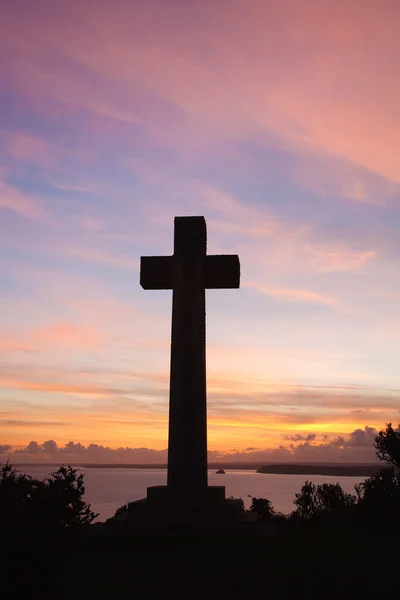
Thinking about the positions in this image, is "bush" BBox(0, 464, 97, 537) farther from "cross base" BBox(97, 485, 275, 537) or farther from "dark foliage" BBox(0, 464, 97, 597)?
"cross base" BBox(97, 485, 275, 537)

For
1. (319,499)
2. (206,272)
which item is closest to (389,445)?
(319,499)

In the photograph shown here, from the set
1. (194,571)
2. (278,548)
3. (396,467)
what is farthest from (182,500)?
(396,467)

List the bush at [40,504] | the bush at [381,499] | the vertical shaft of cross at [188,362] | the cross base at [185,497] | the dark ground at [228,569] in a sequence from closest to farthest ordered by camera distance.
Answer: the bush at [40,504], the dark ground at [228,569], the cross base at [185,497], the vertical shaft of cross at [188,362], the bush at [381,499]

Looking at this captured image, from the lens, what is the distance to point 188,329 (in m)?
12.8

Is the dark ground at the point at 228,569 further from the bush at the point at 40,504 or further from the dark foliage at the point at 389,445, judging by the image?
the dark foliage at the point at 389,445

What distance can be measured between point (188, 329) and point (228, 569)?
557 centimetres

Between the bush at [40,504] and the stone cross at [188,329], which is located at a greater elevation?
the stone cross at [188,329]

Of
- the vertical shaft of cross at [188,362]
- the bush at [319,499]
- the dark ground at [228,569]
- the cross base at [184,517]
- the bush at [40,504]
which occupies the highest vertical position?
the vertical shaft of cross at [188,362]

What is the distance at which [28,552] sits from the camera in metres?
5.63

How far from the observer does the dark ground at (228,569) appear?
7.26 m

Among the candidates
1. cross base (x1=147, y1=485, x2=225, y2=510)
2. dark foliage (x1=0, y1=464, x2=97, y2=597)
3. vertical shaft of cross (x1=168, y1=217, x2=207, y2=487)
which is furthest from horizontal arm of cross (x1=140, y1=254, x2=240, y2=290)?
dark foliage (x1=0, y1=464, x2=97, y2=597)

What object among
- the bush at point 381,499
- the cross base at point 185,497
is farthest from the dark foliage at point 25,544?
the bush at point 381,499

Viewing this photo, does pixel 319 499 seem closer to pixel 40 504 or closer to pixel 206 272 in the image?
pixel 206 272

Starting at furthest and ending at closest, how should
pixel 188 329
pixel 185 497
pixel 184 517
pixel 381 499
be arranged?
1. pixel 381 499
2. pixel 188 329
3. pixel 185 497
4. pixel 184 517
